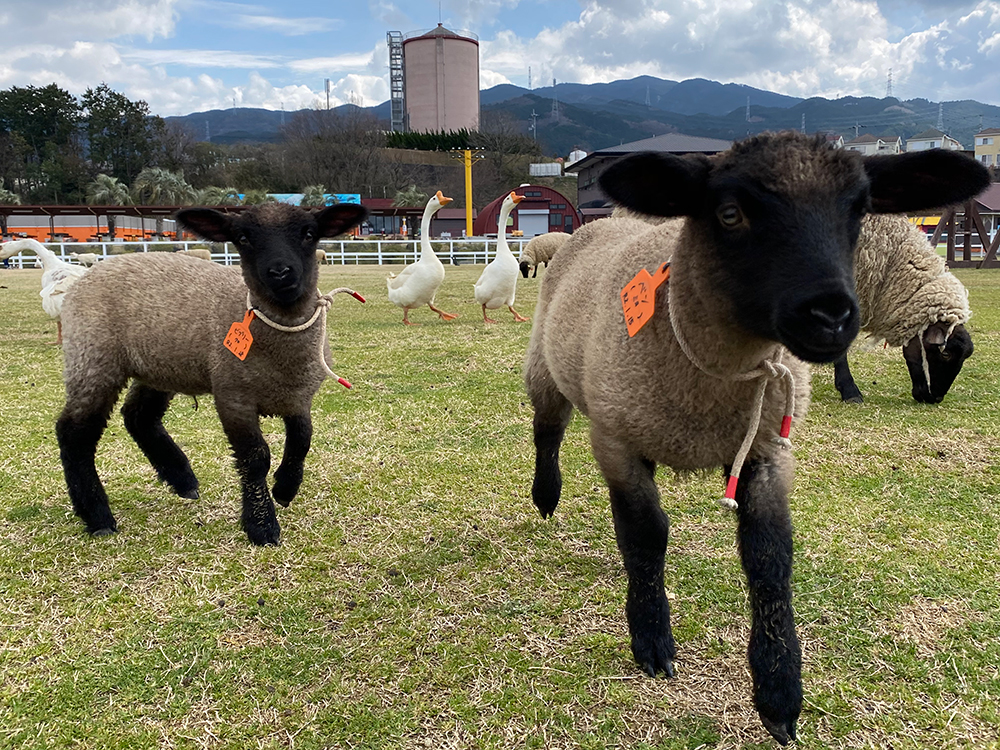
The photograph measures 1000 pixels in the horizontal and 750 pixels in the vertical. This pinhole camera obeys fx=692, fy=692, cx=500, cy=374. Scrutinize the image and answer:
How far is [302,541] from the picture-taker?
13.0ft

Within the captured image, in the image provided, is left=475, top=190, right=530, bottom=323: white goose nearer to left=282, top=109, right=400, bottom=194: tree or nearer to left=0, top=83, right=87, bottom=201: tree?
left=282, top=109, right=400, bottom=194: tree

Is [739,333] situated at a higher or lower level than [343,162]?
lower

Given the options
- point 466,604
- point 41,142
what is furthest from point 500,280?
point 41,142

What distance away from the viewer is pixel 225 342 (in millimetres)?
3920

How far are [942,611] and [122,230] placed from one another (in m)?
58.9

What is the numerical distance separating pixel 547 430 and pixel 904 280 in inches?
169

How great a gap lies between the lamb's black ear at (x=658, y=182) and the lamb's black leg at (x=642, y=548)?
3.01ft

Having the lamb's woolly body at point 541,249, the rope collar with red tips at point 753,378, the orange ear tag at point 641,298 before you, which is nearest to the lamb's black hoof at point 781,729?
the rope collar with red tips at point 753,378

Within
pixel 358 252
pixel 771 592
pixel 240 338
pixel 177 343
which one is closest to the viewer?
pixel 771 592

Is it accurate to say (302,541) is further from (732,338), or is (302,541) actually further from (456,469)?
(732,338)

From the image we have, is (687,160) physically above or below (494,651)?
above

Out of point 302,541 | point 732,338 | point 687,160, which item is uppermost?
point 687,160

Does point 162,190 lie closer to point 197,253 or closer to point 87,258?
point 87,258

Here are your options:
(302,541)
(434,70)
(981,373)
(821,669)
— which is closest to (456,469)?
(302,541)
